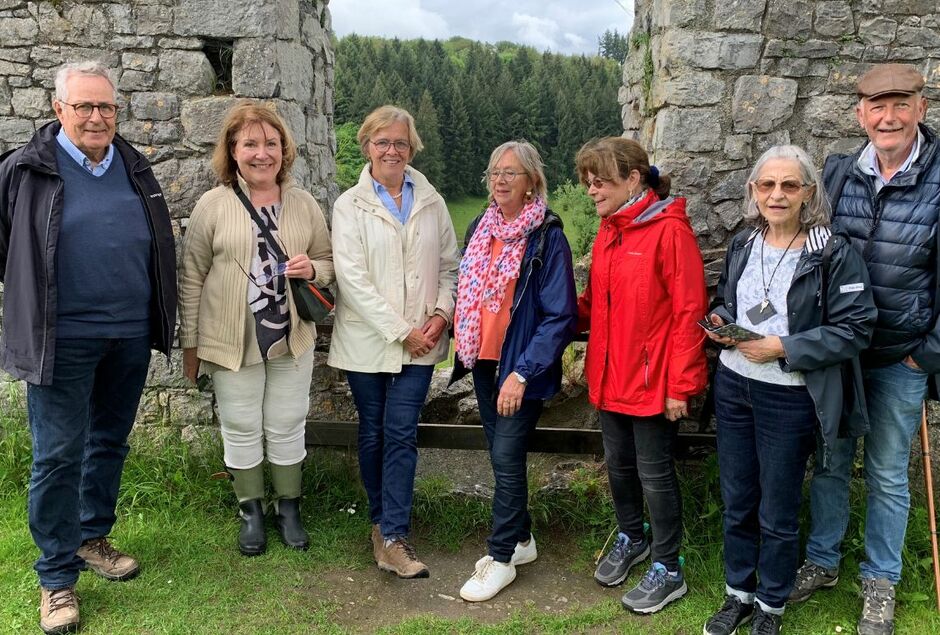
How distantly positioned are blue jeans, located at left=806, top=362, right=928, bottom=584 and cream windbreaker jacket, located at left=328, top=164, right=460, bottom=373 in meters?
1.62

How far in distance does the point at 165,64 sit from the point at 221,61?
0.26 m

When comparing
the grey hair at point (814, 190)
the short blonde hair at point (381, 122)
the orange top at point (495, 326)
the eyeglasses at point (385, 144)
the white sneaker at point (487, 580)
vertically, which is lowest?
the white sneaker at point (487, 580)

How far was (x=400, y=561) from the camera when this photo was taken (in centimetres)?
315

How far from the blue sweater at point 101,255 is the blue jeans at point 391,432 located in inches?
35.6

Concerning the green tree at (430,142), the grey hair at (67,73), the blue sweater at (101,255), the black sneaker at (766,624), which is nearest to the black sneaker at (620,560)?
the black sneaker at (766,624)

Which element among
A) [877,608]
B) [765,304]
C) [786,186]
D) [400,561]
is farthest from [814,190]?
[400,561]

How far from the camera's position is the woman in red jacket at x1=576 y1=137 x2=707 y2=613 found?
105 inches

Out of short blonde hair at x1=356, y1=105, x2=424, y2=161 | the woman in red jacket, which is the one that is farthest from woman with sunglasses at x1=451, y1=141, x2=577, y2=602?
short blonde hair at x1=356, y1=105, x2=424, y2=161

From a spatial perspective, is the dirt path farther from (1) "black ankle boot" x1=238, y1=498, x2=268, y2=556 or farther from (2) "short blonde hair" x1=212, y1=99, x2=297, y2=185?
(2) "short blonde hair" x1=212, y1=99, x2=297, y2=185

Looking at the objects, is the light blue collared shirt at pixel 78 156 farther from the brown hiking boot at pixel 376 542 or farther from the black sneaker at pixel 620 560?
the black sneaker at pixel 620 560

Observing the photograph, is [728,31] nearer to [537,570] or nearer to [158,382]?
[537,570]

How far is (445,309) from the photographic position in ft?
10.1

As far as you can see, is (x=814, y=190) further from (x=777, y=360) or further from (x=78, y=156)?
(x=78, y=156)

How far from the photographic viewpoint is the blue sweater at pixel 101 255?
2.59 m
